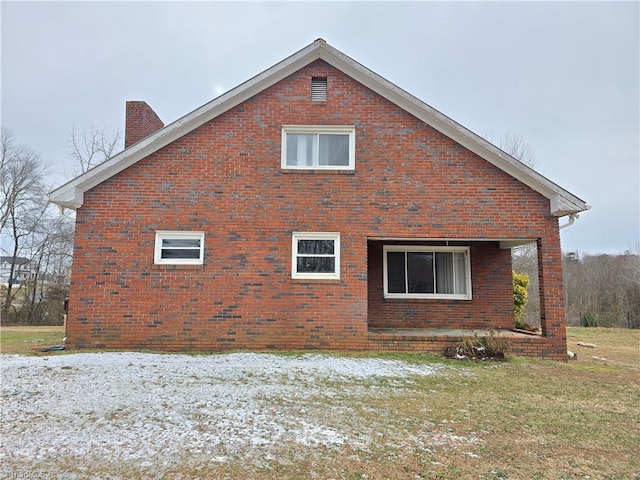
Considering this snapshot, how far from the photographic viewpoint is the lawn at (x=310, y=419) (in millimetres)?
3609

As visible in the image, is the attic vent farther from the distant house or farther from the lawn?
the distant house

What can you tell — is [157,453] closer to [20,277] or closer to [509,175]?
[509,175]

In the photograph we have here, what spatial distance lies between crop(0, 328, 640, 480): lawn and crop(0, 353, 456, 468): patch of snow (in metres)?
0.02

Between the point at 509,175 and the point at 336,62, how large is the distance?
5.00 meters

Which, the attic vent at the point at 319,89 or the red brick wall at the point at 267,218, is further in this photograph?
the attic vent at the point at 319,89

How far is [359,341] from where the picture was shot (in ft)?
30.2

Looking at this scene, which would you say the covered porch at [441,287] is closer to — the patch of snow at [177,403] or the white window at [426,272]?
the white window at [426,272]

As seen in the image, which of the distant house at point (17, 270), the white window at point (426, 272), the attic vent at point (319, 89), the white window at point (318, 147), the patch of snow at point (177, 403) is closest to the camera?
the patch of snow at point (177, 403)

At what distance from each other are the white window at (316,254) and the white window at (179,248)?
222cm

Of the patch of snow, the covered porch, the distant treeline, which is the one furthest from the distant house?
the distant treeline

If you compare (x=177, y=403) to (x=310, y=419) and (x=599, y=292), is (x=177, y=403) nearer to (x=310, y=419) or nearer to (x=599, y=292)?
(x=310, y=419)

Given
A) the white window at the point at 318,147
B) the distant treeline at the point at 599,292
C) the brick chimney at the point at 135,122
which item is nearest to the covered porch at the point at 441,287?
the white window at the point at 318,147

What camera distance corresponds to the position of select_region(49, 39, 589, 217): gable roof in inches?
362

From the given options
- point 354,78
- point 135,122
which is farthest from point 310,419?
point 135,122
